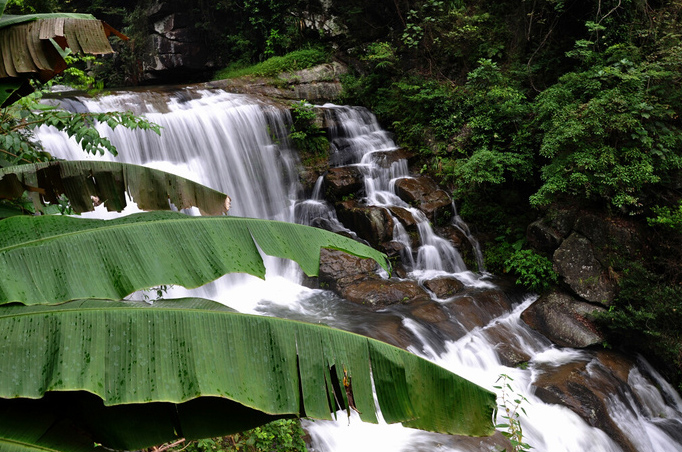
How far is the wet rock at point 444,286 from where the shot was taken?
28.1 feet

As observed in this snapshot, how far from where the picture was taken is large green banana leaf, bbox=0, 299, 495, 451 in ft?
4.93

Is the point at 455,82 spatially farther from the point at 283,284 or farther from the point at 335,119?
the point at 283,284

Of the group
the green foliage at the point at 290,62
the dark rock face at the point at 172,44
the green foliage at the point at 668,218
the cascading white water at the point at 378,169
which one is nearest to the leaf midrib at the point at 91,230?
the cascading white water at the point at 378,169

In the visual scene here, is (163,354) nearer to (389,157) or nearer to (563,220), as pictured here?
(563,220)

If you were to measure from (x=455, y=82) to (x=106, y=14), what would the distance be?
14.9 metres

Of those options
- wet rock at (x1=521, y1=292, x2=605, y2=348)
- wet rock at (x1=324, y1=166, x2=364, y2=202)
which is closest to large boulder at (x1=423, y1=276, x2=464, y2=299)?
wet rock at (x1=521, y1=292, x2=605, y2=348)

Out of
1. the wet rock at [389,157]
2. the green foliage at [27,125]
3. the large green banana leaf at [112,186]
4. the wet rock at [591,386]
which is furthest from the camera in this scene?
the wet rock at [389,157]

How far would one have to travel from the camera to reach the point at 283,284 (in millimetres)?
9312

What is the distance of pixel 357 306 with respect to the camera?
8.15 meters

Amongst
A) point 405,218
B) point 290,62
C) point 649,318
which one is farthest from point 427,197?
point 290,62

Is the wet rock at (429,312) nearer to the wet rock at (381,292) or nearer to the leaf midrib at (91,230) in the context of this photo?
the wet rock at (381,292)

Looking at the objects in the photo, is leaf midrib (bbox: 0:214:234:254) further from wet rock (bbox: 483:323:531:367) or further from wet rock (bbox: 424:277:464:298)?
wet rock (bbox: 424:277:464:298)

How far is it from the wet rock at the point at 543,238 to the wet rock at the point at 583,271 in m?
0.17

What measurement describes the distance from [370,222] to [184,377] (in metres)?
8.32
